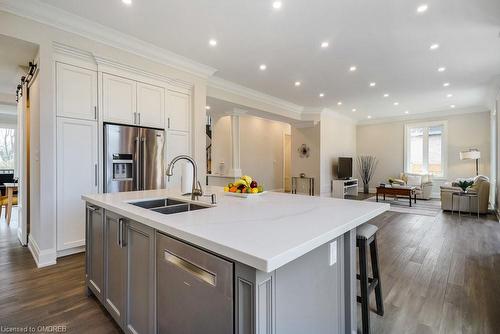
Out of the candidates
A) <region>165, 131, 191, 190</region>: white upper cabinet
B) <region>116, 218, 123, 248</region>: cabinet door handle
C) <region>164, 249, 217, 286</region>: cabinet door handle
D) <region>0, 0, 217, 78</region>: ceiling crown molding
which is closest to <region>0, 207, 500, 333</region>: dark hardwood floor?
<region>116, 218, 123, 248</region>: cabinet door handle

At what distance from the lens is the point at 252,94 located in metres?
5.85

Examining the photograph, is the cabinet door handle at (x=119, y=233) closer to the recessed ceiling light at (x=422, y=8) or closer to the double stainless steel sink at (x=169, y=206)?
the double stainless steel sink at (x=169, y=206)

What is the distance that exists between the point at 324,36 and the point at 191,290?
11.5 feet

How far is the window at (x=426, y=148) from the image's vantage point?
26.5 ft

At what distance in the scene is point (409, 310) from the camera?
1921mm

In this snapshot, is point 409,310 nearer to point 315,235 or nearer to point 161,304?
point 315,235

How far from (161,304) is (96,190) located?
96.7 inches

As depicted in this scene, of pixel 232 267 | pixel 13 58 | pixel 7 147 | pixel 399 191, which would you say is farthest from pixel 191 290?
pixel 7 147

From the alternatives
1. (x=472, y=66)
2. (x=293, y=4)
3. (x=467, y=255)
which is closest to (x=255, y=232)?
(x=293, y=4)

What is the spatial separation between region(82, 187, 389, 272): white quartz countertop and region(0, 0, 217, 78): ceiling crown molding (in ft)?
8.07

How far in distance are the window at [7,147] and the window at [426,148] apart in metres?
13.2

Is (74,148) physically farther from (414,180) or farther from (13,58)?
(414,180)

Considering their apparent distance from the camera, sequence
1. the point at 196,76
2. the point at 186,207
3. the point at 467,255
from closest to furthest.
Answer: the point at 186,207
the point at 467,255
the point at 196,76

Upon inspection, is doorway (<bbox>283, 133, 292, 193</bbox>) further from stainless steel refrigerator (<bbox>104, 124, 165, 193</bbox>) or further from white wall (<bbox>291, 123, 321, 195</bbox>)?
stainless steel refrigerator (<bbox>104, 124, 165, 193</bbox>)
